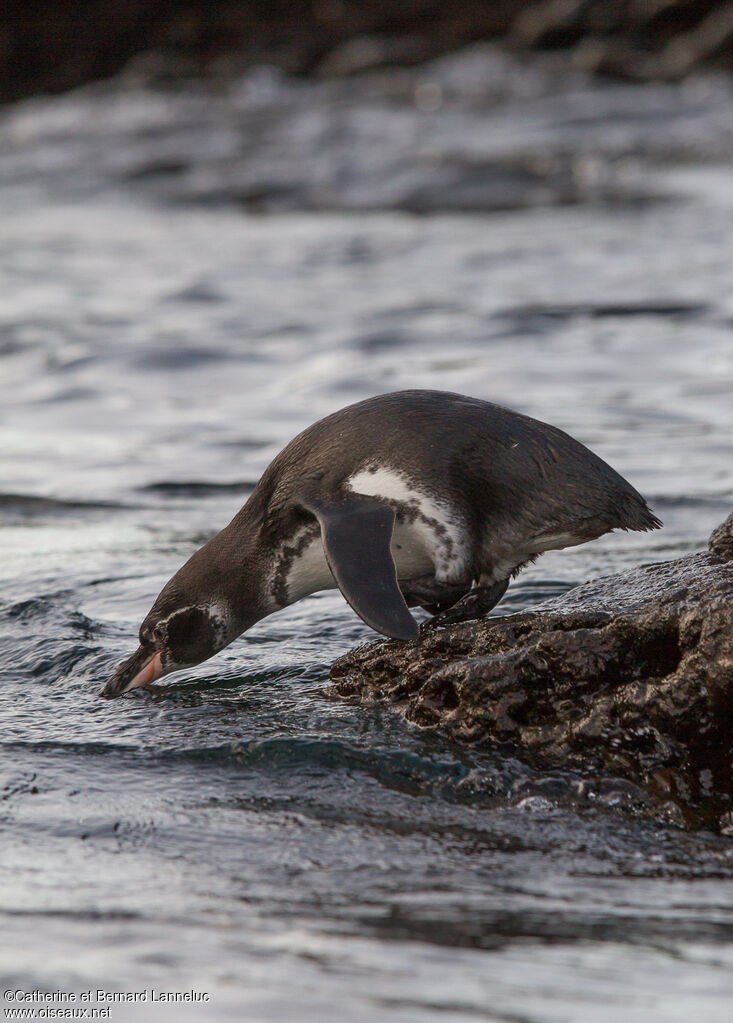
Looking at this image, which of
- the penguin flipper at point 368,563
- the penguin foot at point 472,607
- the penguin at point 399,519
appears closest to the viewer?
the penguin flipper at point 368,563

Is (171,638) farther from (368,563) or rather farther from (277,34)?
(277,34)

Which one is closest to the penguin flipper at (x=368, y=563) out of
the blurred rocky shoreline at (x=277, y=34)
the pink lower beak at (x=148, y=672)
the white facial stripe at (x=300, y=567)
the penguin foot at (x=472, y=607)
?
the white facial stripe at (x=300, y=567)

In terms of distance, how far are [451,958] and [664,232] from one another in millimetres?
12822

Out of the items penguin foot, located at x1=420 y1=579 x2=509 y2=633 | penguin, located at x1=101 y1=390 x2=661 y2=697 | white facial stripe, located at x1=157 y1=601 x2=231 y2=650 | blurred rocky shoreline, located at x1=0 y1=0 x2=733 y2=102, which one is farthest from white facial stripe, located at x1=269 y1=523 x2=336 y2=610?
blurred rocky shoreline, located at x1=0 y1=0 x2=733 y2=102

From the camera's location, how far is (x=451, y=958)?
2.76m

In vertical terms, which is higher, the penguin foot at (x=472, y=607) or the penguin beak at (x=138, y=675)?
the penguin foot at (x=472, y=607)

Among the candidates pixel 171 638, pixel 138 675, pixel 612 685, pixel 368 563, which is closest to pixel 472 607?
pixel 368 563

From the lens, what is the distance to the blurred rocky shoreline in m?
26.1

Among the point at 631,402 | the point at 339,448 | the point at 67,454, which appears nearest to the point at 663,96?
the point at 631,402

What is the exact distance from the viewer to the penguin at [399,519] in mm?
4117

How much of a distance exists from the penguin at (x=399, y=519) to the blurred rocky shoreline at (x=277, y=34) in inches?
893

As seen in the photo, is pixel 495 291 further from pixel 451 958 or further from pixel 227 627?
pixel 451 958

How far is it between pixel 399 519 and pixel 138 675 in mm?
936

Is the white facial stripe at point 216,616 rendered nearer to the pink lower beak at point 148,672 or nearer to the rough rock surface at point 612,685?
the pink lower beak at point 148,672
